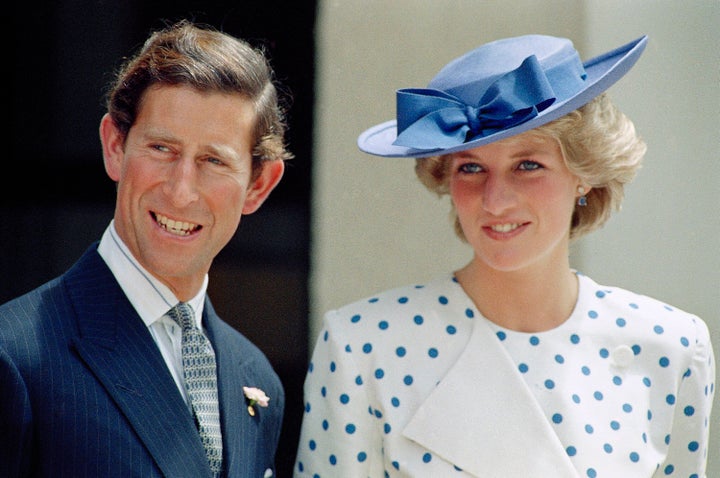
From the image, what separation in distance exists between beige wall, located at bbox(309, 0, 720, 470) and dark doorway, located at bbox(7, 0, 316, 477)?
0.09 m

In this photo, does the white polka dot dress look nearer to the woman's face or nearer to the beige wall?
the woman's face

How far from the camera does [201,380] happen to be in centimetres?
264

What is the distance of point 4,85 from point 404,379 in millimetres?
1632

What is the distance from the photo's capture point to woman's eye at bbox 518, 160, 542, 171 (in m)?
2.80

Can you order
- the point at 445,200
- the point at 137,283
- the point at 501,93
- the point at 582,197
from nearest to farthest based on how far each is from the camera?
1. the point at 137,283
2. the point at 501,93
3. the point at 582,197
4. the point at 445,200

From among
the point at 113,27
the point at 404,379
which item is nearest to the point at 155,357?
the point at 404,379

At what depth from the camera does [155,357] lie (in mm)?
2518

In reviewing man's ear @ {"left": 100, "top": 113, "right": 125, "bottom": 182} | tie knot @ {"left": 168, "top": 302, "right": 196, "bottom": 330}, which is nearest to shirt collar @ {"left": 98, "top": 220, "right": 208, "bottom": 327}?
tie knot @ {"left": 168, "top": 302, "right": 196, "bottom": 330}

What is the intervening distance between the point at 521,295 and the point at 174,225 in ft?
3.17

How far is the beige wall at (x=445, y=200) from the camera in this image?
12.8ft

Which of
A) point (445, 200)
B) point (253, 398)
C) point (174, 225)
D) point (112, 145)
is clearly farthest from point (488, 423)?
point (445, 200)

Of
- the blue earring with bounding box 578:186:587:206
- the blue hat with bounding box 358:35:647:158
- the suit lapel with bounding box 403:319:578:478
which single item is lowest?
the suit lapel with bounding box 403:319:578:478

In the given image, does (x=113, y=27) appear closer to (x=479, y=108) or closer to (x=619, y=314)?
(x=479, y=108)

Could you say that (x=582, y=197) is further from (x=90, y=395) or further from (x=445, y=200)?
(x=90, y=395)
